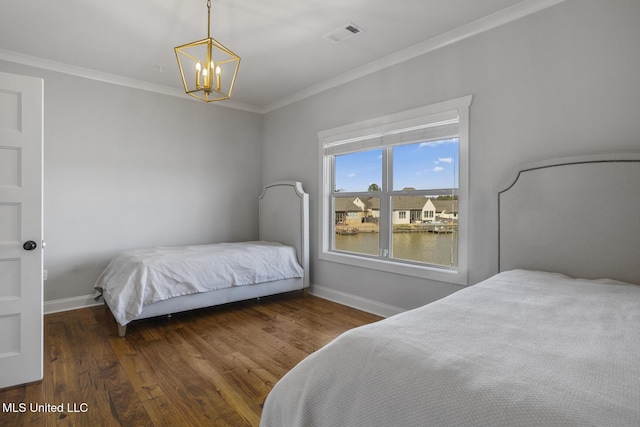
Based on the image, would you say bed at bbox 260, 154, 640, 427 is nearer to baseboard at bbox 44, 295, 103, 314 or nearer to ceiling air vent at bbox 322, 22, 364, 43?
ceiling air vent at bbox 322, 22, 364, 43

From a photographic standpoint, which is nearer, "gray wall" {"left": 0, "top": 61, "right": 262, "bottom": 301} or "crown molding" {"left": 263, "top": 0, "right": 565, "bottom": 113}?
"crown molding" {"left": 263, "top": 0, "right": 565, "bottom": 113}

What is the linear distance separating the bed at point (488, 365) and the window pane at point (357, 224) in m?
1.89

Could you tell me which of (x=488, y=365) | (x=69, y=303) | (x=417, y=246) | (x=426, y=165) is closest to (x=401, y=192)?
(x=426, y=165)

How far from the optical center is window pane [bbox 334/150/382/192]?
371cm

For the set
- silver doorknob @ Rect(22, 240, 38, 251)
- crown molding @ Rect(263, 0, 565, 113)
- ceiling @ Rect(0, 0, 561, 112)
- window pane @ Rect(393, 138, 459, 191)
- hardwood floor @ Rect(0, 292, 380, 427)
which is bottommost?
hardwood floor @ Rect(0, 292, 380, 427)

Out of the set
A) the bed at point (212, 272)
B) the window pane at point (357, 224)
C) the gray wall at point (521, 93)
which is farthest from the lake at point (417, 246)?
the bed at point (212, 272)

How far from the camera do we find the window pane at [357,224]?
3.74m

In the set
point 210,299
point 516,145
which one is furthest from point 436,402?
point 210,299

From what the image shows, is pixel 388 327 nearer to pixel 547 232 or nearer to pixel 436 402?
pixel 436 402

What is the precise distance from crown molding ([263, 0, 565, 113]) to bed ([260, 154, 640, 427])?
1.93 meters

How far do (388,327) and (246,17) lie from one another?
256 cm

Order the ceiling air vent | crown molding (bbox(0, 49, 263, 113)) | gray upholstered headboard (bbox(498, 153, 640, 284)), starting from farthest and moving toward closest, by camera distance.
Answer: crown molding (bbox(0, 49, 263, 113))
the ceiling air vent
gray upholstered headboard (bbox(498, 153, 640, 284))

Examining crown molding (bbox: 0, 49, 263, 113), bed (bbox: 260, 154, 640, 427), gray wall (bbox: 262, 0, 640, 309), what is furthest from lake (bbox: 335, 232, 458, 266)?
crown molding (bbox: 0, 49, 263, 113)

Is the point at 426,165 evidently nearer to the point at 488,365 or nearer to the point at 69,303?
the point at 488,365
